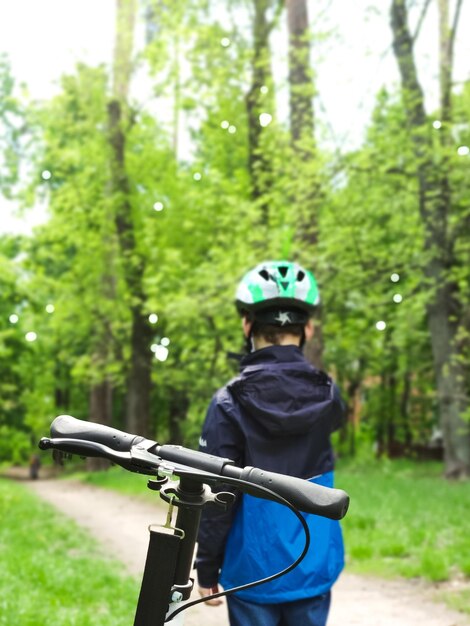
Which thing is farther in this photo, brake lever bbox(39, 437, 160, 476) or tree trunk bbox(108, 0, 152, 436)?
tree trunk bbox(108, 0, 152, 436)

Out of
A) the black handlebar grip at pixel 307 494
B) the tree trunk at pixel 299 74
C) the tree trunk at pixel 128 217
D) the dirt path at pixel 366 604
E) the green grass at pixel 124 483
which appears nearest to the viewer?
the black handlebar grip at pixel 307 494

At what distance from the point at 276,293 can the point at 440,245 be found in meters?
13.7

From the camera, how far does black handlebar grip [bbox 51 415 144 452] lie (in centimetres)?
171

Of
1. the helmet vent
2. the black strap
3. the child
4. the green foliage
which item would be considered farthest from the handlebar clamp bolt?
the green foliage

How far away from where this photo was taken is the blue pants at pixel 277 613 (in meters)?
2.87

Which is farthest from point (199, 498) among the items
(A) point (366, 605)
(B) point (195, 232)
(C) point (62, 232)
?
(C) point (62, 232)

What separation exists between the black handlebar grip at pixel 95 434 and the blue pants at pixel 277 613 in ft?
4.42

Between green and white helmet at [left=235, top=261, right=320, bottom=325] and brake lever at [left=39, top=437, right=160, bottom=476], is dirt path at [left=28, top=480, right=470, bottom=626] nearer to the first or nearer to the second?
green and white helmet at [left=235, top=261, right=320, bottom=325]

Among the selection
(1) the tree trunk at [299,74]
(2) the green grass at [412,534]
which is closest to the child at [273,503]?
(2) the green grass at [412,534]

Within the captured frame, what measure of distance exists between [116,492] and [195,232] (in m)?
8.49

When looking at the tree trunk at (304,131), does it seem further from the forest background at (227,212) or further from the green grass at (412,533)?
the green grass at (412,533)

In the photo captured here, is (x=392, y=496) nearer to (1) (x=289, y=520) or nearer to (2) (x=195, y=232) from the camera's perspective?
(1) (x=289, y=520)

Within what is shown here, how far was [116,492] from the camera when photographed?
20.5m

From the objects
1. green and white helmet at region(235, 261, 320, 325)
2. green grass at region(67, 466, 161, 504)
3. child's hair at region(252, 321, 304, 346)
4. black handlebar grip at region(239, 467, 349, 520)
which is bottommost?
green grass at region(67, 466, 161, 504)
